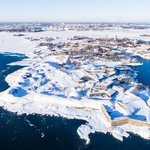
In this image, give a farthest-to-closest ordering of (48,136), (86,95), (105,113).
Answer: (86,95) < (105,113) < (48,136)

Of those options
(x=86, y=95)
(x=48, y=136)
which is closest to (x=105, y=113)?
(x=86, y=95)

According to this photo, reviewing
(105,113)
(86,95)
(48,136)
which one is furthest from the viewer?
(86,95)

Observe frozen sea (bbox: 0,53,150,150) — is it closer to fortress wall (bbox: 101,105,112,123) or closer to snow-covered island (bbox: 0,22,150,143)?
snow-covered island (bbox: 0,22,150,143)

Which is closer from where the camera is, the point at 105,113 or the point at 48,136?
the point at 48,136

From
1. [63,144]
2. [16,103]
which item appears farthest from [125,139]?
[16,103]

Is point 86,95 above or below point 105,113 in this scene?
below

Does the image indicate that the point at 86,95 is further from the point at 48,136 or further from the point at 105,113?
the point at 48,136

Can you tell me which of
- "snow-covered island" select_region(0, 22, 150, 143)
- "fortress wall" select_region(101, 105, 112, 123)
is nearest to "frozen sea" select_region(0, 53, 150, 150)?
"snow-covered island" select_region(0, 22, 150, 143)

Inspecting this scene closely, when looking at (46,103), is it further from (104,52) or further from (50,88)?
(104,52)

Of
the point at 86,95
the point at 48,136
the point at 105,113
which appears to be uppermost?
the point at 105,113
